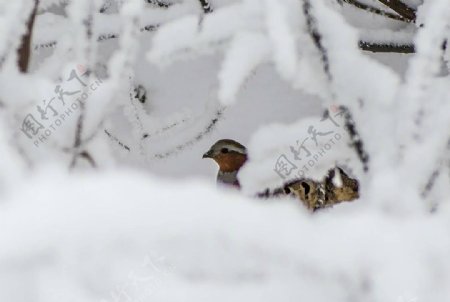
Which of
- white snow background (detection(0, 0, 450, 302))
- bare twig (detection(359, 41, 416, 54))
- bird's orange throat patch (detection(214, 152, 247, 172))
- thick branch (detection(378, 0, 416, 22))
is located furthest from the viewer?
bird's orange throat patch (detection(214, 152, 247, 172))

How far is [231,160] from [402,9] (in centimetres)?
58

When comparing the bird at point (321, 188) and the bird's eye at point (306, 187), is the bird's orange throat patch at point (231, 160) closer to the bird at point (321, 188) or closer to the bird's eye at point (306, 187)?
the bird at point (321, 188)

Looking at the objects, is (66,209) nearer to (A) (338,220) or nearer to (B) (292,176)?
(A) (338,220)

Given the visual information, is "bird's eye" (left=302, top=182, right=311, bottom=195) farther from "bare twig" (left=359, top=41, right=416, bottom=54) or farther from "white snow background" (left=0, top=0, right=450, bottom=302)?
"white snow background" (left=0, top=0, right=450, bottom=302)

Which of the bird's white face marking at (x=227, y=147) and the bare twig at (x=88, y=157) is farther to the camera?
the bird's white face marking at (x=227, y=147)

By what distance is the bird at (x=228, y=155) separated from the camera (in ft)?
5.76

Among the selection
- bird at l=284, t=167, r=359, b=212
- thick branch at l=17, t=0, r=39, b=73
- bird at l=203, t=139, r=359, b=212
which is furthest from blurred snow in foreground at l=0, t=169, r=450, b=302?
bird at l=284, t=167, r=359, b=212

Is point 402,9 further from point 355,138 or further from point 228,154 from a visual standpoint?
point 355,138

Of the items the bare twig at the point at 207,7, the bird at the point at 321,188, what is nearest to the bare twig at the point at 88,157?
the bird at the point at 321,188

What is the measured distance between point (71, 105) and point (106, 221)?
284mm

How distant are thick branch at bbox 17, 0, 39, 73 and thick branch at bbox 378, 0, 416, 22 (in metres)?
0.86

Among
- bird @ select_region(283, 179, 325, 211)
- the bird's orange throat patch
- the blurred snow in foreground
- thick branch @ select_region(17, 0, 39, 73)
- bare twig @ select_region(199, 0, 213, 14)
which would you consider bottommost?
the blurred snow in foreground

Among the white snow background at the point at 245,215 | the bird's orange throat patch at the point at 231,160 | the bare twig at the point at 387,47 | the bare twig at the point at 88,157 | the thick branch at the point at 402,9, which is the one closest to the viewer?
the white snow background at the point at 245,215

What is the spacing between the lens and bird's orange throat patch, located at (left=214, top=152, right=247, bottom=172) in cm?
175
